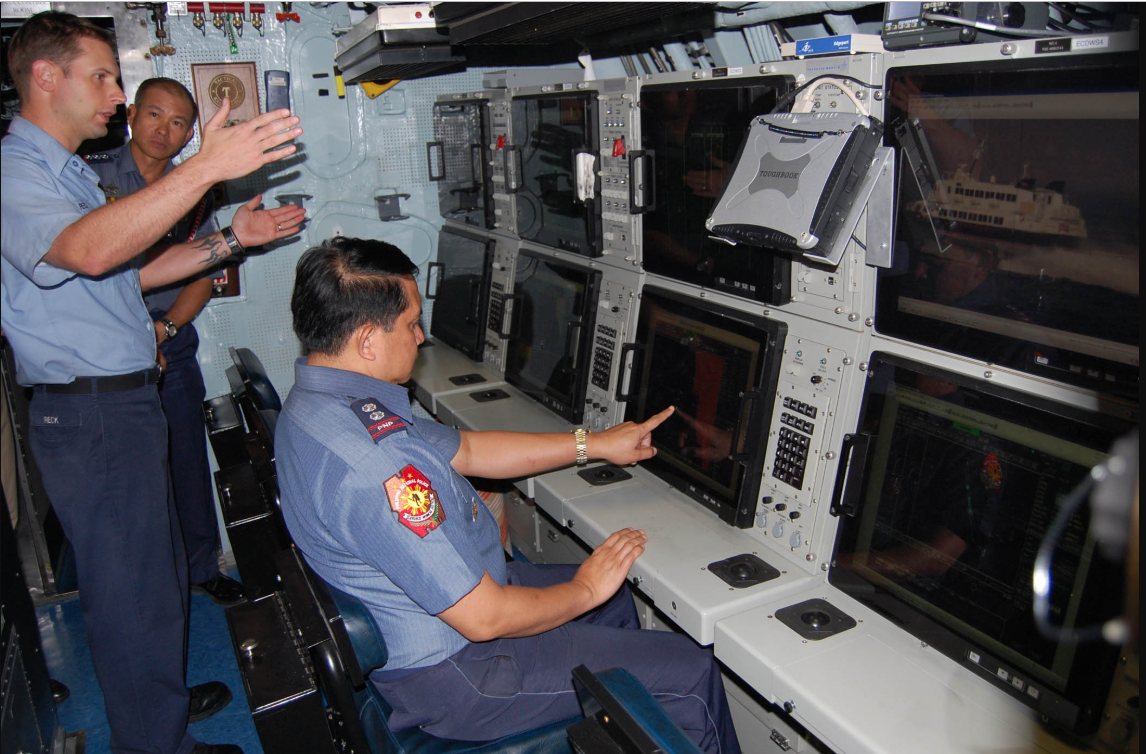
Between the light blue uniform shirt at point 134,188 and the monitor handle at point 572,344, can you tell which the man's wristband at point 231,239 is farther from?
the monitor handle at point 572,344

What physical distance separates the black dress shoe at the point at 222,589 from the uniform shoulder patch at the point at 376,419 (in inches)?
97.5

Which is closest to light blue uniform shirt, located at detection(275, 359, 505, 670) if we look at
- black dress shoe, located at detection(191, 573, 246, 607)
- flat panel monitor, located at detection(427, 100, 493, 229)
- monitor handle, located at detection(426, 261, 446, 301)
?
flat panel monitor, located at detection(427, 100, 493, 229)

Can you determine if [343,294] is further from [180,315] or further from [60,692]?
[60,692]

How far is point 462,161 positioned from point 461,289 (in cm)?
→ 66

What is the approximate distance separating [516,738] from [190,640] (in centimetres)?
235

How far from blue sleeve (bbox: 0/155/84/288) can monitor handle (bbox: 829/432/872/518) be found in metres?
2.07

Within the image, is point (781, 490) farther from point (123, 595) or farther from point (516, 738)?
point (123, 595)

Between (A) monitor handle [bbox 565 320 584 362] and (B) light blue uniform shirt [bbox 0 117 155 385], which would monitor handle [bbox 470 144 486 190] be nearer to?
(A) monitor handle [bbox 565 320 584 362]

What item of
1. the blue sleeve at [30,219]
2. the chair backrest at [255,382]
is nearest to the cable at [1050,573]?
the chair backrest at [255,382]

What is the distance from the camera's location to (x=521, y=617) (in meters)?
1.85

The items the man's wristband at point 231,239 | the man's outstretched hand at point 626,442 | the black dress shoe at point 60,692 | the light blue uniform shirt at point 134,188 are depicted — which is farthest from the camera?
the light blue uniform shirt at point 134,188

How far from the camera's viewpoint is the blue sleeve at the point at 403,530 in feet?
5.61

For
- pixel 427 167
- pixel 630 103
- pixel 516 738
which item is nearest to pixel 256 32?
pixel 427 167

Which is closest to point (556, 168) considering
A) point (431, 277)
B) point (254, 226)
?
point (254, 226)
